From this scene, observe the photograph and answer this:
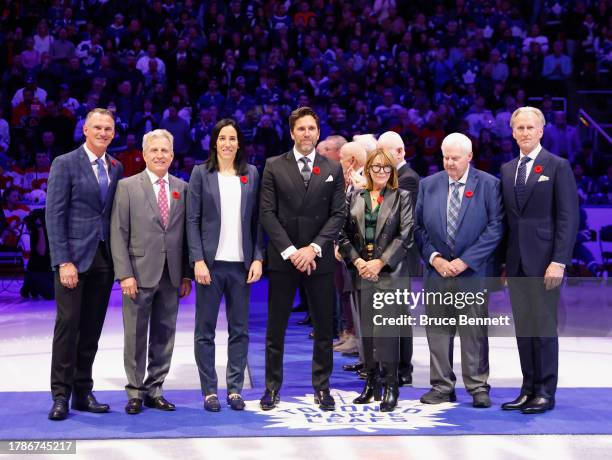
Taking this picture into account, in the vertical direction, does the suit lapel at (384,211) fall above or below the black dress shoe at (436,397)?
above

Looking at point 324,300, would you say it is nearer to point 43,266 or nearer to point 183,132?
point 43,266

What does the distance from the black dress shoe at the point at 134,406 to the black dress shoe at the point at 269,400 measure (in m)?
0.68

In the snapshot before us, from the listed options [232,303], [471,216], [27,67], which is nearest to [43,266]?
[27,67]

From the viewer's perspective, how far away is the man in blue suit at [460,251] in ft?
17.3

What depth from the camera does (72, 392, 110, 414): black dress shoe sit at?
5.02 metres

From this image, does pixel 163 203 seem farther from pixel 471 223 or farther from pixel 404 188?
pixel 471 223

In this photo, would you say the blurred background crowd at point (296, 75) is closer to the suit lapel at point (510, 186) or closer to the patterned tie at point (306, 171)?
the suit lapel at point (510, 186)

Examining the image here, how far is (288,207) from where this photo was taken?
514cm

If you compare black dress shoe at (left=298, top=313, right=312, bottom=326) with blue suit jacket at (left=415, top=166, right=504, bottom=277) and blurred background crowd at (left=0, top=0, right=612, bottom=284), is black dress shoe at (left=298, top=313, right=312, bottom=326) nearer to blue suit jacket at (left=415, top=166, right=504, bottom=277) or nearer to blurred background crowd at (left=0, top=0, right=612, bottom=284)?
blue suit jacket at (left=415, top=166, right=504, bottom=277)

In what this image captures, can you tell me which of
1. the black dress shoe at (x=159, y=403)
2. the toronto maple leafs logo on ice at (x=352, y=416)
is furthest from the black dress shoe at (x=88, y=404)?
the toronto maple leafs logo on ice at (x=352, y=416)

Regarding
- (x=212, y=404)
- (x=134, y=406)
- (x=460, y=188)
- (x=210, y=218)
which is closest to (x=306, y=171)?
(x=210, y=218)

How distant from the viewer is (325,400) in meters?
5.10

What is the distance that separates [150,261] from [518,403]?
2.25 metres

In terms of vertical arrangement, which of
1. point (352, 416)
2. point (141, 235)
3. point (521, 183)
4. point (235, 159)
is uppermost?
point (235, 159)
